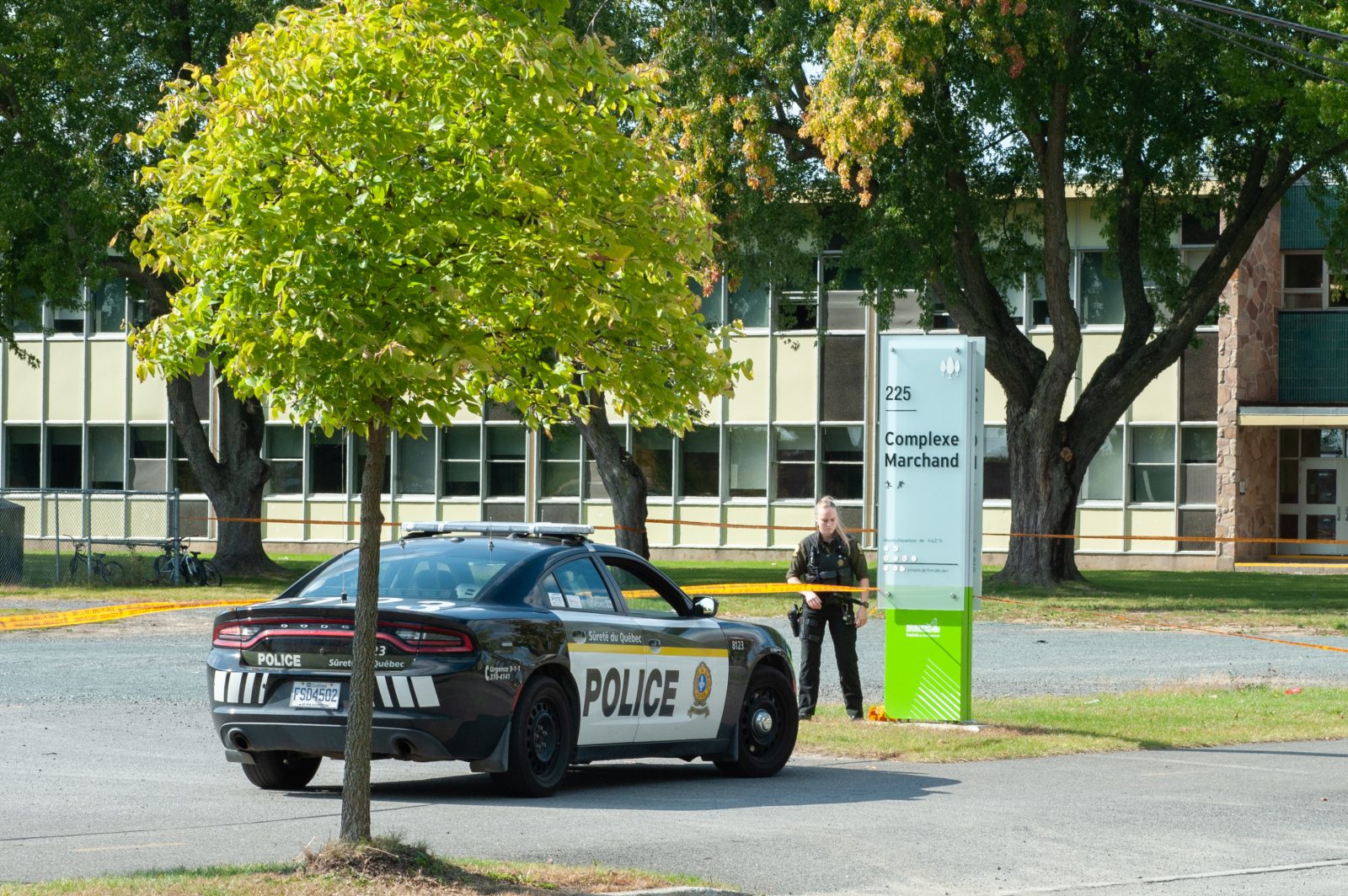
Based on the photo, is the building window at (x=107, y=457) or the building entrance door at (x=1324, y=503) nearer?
the building entrance door at (x=1324, y=503)

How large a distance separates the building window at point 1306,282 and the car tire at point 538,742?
125 ft

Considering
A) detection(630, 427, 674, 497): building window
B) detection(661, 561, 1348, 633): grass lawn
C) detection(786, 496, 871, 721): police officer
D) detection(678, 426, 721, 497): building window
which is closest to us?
detection(786, 496, 871, 721): police officer

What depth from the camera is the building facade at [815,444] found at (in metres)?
44.5

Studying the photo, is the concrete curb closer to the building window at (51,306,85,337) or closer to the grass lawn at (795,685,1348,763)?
the grass lawn at (795,685,1348,763)

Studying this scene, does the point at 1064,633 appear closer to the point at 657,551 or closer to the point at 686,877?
the point at 686,877

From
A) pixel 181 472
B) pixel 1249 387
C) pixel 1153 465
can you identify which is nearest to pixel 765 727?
pixel 1153 465

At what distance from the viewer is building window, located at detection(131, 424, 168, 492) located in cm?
5234

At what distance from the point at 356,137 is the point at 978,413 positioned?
8062 mm

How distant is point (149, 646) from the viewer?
22.3 metres

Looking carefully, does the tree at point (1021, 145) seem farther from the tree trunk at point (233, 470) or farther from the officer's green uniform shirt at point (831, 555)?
the officer's green uniform shirt at point (831, 555)

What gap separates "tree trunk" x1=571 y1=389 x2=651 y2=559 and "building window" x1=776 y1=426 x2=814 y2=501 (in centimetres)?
1087

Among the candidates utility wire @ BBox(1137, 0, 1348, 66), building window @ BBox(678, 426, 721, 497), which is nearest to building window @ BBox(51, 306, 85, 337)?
building window @ BBox(678, 426, 721, 497)

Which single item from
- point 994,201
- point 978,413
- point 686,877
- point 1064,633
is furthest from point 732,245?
point 686,877

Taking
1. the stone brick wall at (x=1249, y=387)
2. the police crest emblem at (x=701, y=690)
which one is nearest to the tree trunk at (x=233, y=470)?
the stone brick wall at (x=1249, y=387)
